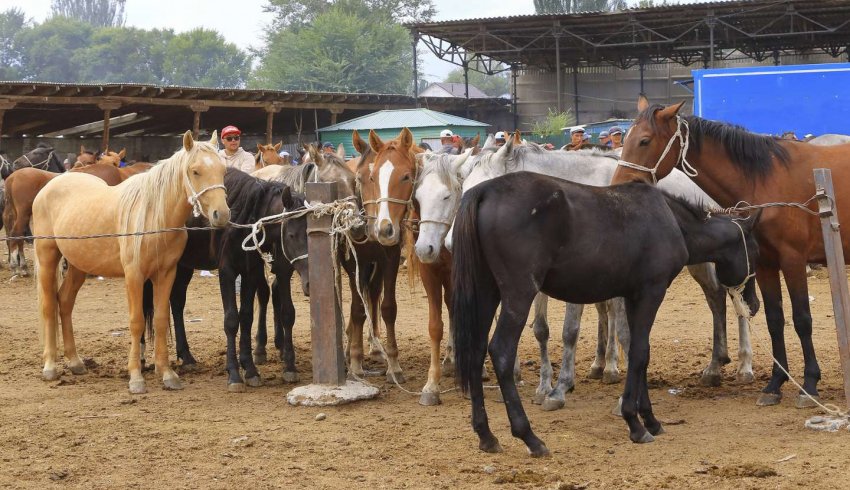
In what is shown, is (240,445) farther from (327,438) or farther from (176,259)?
(176,259)

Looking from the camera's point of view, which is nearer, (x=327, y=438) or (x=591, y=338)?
(x=327, y=438)

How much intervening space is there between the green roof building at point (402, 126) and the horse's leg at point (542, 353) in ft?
63.4

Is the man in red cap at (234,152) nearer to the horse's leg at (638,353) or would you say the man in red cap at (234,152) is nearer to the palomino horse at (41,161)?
the horse's leg at (638,353)

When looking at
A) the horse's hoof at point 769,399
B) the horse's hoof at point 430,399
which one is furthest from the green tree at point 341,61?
the horse's hoof at point 769,399

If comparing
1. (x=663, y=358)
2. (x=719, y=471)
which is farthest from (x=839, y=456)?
(x=663, y=358)

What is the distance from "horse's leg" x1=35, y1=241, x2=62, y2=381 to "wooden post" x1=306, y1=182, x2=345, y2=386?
2.89 m

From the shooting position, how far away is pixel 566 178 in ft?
25.7

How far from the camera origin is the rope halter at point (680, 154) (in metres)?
7.10

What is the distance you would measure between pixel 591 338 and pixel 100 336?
18.4ft

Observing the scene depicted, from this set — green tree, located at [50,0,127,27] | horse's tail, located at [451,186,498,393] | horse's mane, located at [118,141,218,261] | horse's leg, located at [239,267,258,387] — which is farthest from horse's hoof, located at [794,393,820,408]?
green tree, located at [50,0,127,27]

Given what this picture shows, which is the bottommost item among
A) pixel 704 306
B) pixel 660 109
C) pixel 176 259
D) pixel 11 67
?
pixel 704 306

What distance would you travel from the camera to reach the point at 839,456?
5.60 m

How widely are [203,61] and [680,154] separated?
109 metres

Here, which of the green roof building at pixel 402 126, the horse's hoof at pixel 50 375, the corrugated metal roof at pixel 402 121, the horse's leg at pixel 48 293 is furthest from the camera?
the corrugated metal roof at pixel 402 121
